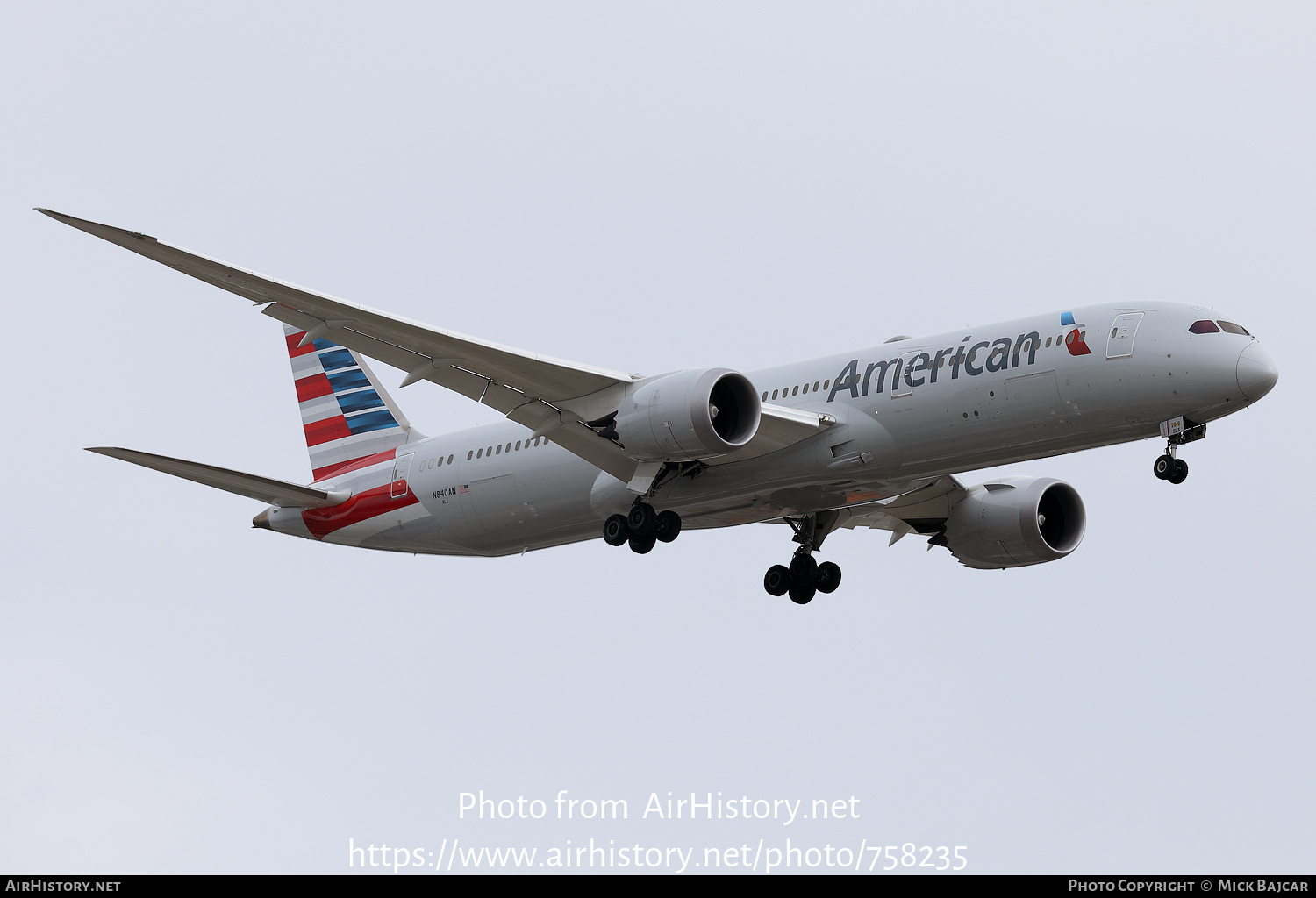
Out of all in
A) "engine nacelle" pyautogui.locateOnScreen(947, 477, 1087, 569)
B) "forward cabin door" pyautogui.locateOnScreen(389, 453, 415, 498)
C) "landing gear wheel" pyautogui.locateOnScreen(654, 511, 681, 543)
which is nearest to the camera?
"landing gear wheel" pyautogui.locateOnScreen(654, 511, 681, 543)

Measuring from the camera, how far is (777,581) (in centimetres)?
3459

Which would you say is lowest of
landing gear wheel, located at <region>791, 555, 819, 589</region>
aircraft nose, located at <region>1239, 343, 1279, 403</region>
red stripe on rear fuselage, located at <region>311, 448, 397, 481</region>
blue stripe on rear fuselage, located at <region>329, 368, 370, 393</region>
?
aircraft nose, located at <region>1239, 343, 1279, 403</region>

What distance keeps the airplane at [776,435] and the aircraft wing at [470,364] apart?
0.13ft

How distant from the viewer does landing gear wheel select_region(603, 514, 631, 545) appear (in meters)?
30.4

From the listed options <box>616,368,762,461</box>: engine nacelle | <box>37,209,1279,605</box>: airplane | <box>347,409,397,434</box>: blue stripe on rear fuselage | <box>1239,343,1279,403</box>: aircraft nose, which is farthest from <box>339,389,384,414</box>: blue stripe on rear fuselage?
<box>1239,343,1279,403</box>: aircraft nose

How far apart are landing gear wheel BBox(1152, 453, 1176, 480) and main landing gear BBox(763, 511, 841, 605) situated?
912 centimetres

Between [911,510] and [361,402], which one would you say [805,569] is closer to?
[911,510]

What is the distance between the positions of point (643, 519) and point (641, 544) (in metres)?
0.48

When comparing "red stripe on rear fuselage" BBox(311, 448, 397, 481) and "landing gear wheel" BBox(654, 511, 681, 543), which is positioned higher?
"red stripe on rear fuselage" BBox(311, 448, 397, 481)

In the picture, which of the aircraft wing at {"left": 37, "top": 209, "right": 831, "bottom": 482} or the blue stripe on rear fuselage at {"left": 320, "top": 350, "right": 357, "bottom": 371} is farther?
the blue stripe on rear fuselage at {"left": 320, "top": 350, "right": 357, "bottom": 371}

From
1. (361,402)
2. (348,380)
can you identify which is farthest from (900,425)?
(348,380)

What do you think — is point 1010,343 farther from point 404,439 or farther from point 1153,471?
point 404,439

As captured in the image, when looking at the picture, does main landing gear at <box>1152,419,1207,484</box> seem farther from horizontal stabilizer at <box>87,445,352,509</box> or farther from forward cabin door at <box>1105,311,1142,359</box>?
horizontal stabilizer at <box>87,445,352,509</box>

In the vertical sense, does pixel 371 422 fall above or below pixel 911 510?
above
